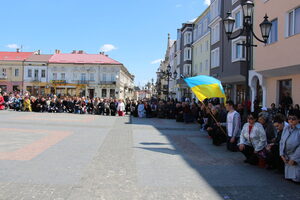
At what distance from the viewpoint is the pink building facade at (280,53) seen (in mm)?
14914

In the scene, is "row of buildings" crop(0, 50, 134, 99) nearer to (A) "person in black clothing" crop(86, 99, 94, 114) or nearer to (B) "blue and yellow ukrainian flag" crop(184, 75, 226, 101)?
(A) "person in black clothing" crop(86, 99, 94, 114)

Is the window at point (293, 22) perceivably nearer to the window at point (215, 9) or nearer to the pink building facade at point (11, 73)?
the window at point (215, 9)

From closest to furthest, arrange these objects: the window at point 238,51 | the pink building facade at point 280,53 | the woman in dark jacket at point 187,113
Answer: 1. the pink building facade at point 280,53
2. the woman in dark jacket at point 187,113
3. the window at point 238,51

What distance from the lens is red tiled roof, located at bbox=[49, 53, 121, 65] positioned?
230ft

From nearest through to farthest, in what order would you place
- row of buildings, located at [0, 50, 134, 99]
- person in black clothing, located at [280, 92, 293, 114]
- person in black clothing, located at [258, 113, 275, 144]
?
person in black clothing, located at [258, 113, 275, 144], person in black clothing, located at [280, 92, 293, 114], row of buildings, located at [0, 50, 134, 99]

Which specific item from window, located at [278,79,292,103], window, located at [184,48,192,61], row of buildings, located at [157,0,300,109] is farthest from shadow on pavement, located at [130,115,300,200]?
window, located at [184,48,192,61]

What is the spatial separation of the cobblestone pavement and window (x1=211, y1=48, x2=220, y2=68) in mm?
20256

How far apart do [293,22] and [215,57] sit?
601 inches

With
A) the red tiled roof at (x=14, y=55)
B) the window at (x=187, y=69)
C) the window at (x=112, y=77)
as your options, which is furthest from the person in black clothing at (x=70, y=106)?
the red tiled roof at (x=14, y=55)

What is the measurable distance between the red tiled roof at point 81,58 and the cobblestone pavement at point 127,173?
61742mm

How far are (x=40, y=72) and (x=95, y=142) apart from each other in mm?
62858

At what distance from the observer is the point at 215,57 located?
30297mm

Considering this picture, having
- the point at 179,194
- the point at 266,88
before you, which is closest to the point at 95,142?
the point at 179,194

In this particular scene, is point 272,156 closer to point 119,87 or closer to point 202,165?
point 202,165
